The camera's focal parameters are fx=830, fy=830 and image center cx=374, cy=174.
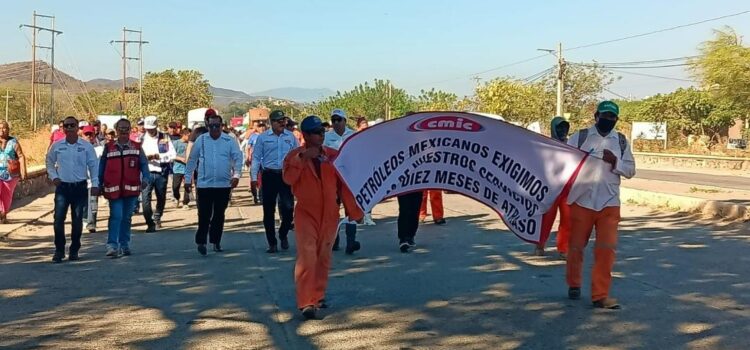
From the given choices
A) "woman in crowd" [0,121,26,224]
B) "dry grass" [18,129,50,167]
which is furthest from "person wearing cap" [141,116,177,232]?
"dry grass" [18,129,50,167]

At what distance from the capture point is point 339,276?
347 inches

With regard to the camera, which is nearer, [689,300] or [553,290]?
[689,300]

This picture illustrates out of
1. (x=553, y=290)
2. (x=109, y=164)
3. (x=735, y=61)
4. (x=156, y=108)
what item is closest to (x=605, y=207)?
(x=553, y=290)

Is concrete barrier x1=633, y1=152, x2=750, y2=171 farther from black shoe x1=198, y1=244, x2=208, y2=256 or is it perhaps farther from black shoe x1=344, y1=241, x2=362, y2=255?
black shoe x1=198, y1=244, x2=208, y2=256

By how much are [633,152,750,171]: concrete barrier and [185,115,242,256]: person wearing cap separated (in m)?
30.0

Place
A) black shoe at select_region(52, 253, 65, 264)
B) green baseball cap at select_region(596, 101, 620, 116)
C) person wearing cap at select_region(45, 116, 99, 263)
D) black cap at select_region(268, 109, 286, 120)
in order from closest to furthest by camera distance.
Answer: green baseball cap at select_region(596, 101, 620, 116) → person wearing cap at select_region(45, 116, 99, 263) → black shoe at select_region(52, 253, 65, 264) → black cap at select_region(268, 109, 286, 120)

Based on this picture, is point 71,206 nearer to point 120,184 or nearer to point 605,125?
point 120,184

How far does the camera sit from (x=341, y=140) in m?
11.1

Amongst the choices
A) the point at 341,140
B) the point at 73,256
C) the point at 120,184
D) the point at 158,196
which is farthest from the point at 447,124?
the point at 158,196

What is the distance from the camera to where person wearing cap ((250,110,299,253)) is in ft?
34.6

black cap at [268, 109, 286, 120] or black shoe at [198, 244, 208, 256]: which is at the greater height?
black cap at [268, 109, 286, 120]

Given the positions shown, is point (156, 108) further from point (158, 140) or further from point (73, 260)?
point (73, 260)

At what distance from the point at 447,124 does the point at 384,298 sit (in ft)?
5.60

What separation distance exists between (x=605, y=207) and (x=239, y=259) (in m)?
4.65
